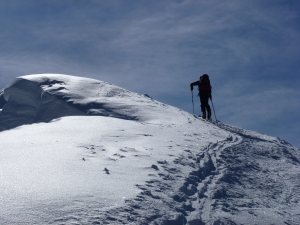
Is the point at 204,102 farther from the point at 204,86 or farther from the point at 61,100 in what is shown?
the point at 61,100

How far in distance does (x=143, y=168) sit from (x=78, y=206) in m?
2.27

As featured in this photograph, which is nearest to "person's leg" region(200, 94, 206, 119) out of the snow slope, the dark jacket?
the dark jacket

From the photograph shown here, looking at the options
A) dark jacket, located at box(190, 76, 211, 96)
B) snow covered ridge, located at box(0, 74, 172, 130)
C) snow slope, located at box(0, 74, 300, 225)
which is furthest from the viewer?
dark jacket, located at box(190, 76, 211, 96)

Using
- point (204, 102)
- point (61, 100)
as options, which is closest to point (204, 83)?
point (204, 102)

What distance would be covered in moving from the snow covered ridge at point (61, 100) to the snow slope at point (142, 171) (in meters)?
0.11

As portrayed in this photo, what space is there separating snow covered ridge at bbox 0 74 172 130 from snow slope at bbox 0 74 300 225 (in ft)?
0.36

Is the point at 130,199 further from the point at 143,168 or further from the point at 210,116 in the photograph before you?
the point at 210,116

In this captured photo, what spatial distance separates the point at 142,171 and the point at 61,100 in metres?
7.83

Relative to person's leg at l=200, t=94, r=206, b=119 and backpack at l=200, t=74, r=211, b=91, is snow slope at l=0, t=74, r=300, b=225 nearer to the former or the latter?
person's leg at l=200, t=94, r=206, b=119

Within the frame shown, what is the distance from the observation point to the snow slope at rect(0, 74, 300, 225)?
277 inches

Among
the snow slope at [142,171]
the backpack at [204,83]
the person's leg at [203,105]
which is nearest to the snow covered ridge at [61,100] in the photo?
the snow slope at [142,171]

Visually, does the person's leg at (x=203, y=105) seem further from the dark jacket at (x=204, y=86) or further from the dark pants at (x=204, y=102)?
the dark jacket at (x=204, y=86)

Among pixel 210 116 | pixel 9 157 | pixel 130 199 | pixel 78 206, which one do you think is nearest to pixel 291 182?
pixel 130 199

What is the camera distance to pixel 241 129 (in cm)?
1558
